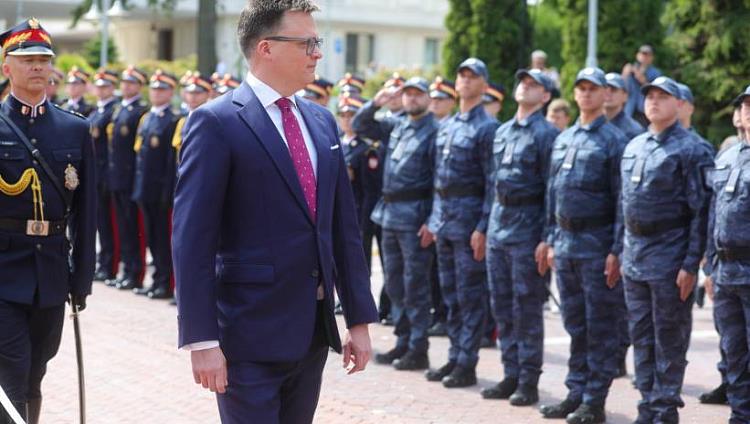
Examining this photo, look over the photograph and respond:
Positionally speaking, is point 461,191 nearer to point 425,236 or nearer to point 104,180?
point 425,236

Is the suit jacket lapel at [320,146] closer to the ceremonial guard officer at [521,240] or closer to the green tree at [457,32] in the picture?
the ceremonial guard officer at [521,240]

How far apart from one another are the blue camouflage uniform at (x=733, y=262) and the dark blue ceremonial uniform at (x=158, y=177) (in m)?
7.24

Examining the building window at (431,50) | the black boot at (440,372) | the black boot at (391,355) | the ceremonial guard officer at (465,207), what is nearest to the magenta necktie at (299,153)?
the ceremonial guard officer at (465,207)

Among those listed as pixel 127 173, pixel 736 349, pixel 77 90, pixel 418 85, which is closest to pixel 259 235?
pixel 736 349

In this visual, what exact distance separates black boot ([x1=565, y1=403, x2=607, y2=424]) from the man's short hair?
4.12 m

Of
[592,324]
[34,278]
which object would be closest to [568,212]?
[592,324]

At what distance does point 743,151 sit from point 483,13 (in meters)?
14.3

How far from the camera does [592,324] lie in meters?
7.82

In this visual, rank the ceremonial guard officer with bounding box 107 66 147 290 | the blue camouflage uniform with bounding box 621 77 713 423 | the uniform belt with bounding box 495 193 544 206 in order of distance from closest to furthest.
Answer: the blue camouflage uniform with bounding box 621 77 713 423
the uniform belt with bounding box 495 193 544 206
the ceremonial guard officer with bounding box 107 66 147 290

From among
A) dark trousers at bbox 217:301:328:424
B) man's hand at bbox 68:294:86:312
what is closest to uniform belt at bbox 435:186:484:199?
man's hand at bbox 68:294:86:312

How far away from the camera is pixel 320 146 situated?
4.51 m

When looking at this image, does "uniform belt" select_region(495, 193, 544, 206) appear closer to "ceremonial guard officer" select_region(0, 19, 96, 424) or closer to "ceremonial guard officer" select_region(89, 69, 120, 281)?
"ceremonial guard officer" select_region(0, 19, 96, 424)

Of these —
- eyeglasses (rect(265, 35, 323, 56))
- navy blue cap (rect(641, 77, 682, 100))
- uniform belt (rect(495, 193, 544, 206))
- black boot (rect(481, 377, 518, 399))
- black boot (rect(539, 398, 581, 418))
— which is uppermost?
eyeglasses (rect(265, 35, 323, 56))

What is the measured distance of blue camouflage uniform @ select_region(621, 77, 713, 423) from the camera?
23.5 feet
